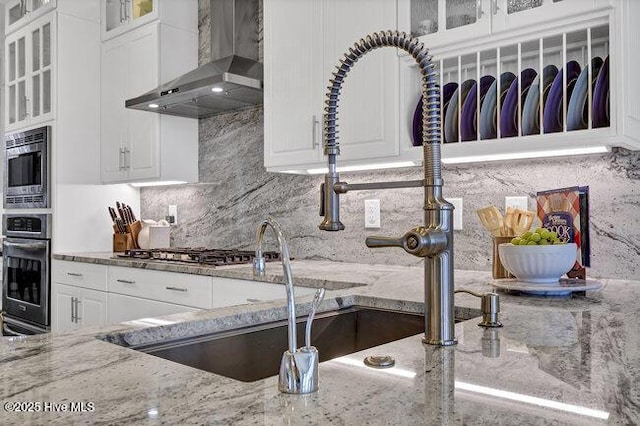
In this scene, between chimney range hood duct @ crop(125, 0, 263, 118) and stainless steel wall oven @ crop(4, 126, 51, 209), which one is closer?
chimney range hood duct @ crop(125, 0, 263, 118)

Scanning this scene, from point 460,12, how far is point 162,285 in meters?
1.81

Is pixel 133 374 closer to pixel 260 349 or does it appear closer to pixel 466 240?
pixel 260 349

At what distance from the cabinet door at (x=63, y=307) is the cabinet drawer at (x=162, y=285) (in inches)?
20.6

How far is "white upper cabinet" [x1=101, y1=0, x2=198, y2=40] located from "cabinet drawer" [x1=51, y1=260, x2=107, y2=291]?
152 cm

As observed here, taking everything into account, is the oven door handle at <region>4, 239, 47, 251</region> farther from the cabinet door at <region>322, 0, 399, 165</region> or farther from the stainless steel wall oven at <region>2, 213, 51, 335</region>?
the cabinet door at <region>322, 0, 399, 165</region>

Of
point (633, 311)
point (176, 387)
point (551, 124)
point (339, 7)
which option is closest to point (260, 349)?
point (176, 387)

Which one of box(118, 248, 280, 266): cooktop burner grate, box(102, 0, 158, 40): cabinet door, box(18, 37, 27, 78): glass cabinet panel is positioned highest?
box(102, 0, 158, 40): cabinet door

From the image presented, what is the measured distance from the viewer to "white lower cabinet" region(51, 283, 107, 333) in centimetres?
318

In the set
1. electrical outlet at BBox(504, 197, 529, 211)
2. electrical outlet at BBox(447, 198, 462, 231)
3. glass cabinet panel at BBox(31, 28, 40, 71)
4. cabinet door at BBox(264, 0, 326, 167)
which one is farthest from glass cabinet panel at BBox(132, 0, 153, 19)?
electrical outlet at BBox(504, 197, 529, 211)

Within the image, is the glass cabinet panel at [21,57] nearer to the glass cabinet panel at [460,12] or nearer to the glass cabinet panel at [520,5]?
the glass cabinet panel at [460,12]

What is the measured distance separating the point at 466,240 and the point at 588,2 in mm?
1032

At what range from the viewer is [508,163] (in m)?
2.25

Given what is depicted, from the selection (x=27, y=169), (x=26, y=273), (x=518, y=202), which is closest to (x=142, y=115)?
(x=27, y=169)

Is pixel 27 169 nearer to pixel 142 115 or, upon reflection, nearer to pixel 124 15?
pixel 142 115
